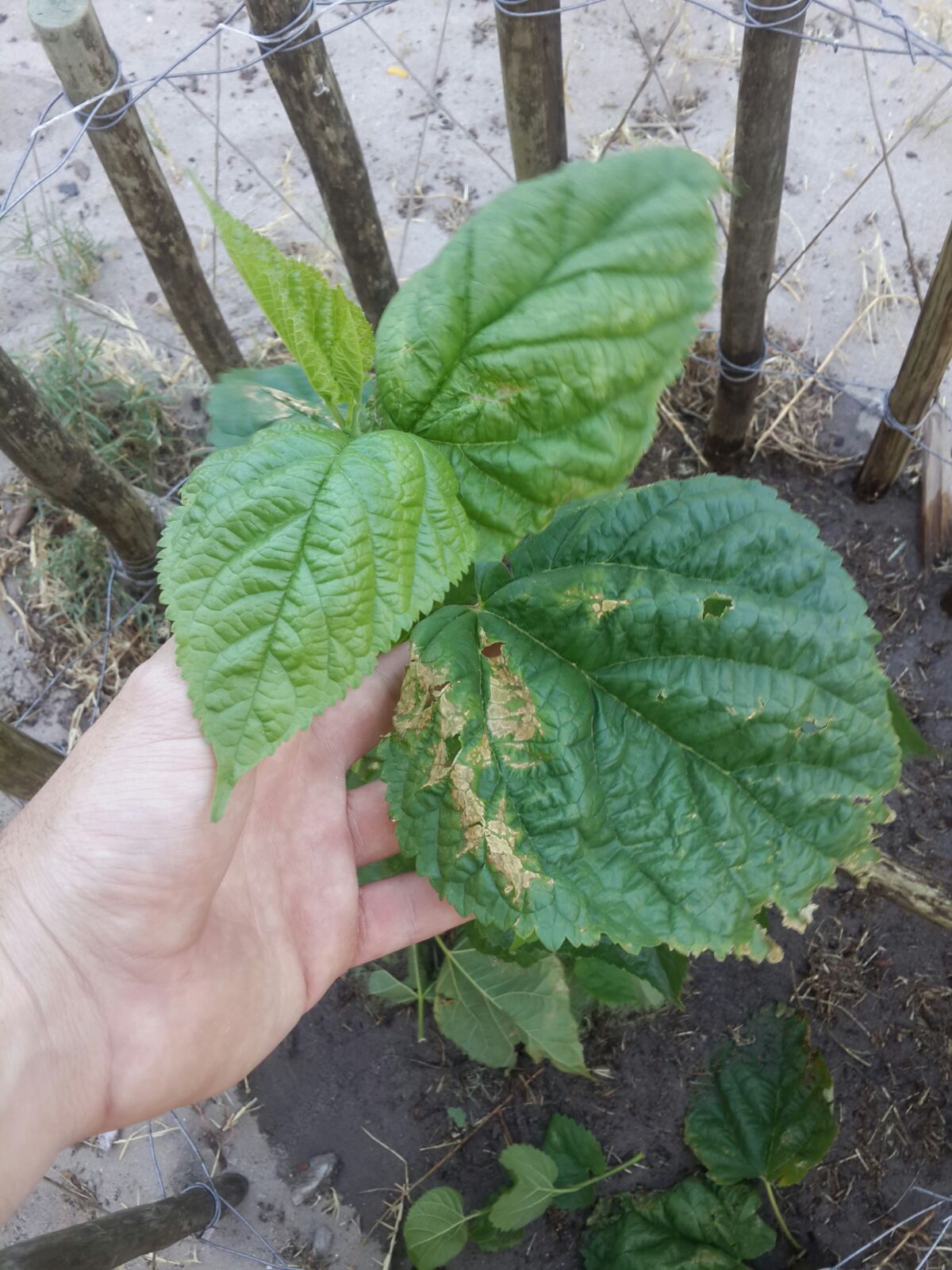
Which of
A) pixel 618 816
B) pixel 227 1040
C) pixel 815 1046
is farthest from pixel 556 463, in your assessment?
pixel 815 1046

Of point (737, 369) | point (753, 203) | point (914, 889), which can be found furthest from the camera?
point (737, 369)

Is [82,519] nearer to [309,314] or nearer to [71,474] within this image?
[71,474]

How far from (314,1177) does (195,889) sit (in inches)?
55.0

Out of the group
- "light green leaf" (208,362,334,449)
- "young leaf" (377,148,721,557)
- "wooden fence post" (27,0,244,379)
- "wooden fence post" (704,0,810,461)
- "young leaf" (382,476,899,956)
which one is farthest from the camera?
"wooden fence post" (27,0,244,379)

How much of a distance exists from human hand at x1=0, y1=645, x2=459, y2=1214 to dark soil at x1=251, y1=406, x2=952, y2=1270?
89cm

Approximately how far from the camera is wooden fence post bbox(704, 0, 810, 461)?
179 cm

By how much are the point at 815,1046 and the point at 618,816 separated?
1449 millimetres

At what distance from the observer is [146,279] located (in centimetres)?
342

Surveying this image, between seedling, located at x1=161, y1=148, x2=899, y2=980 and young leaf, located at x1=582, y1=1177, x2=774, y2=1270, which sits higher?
seedling, located at x1=161, y1=148, x2=899, y2=980

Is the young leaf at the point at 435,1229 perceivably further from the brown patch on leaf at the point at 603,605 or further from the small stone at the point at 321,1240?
the brown patch on leaf at the point at 603,605

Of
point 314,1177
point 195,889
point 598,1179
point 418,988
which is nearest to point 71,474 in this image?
point 195,889

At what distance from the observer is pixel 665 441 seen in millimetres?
2881

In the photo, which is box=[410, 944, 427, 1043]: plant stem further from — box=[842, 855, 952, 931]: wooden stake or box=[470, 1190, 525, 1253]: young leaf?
box=[842, 855, 952, 931]: wooden stake

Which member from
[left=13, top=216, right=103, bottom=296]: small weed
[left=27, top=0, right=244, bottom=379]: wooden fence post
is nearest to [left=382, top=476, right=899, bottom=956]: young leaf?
[left=27, top=0, right=244, bottom=379]: wooden fence post
